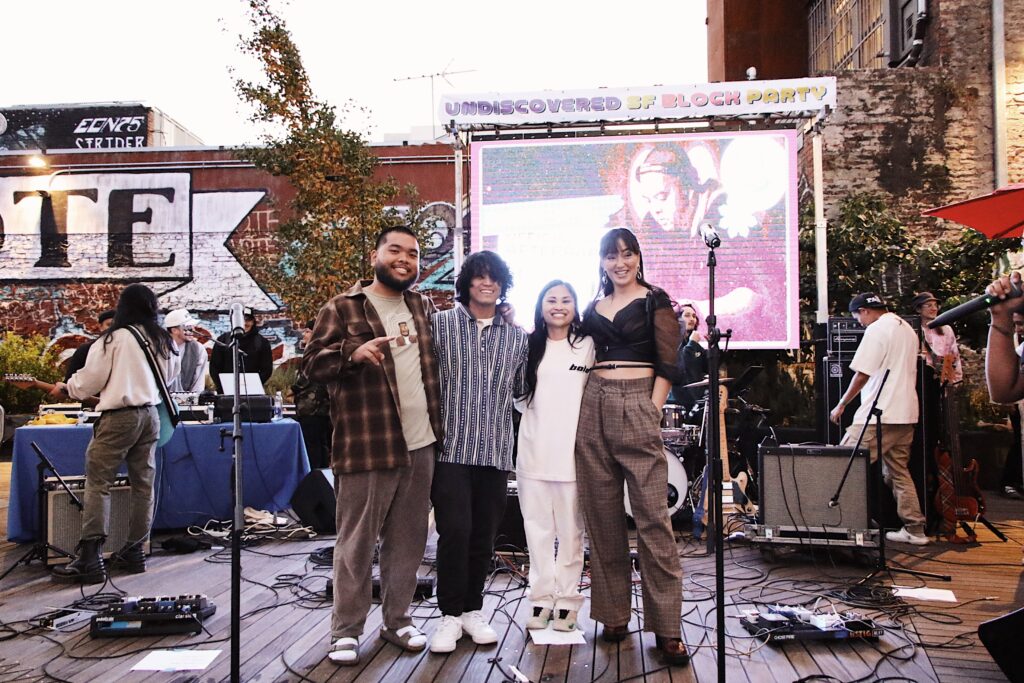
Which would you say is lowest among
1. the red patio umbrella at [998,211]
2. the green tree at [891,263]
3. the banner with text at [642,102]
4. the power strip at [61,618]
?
the power strip at [61,618]

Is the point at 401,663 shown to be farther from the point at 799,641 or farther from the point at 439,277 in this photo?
the point at 439,277

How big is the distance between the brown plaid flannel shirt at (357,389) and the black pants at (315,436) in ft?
16.2

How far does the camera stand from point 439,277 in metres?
15.5

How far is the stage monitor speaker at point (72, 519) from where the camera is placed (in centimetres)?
546

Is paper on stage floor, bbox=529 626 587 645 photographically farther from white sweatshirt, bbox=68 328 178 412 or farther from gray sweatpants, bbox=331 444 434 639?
white sweatshirt, bbox=68 328 178 412

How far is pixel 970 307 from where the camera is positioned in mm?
2779

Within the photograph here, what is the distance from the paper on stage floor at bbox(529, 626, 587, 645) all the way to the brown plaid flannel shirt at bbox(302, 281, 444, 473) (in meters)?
1.05

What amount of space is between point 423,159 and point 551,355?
12484 millimetres

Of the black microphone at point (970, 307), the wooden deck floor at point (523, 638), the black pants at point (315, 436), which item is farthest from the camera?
the black pants at point (315, 436)

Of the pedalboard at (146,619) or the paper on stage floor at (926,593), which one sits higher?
the pedalboard at (146,619)

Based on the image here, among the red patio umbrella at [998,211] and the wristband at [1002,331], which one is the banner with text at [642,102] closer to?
the red patio umbrella at [998,211]

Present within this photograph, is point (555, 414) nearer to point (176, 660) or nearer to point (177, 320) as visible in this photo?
point (176, 660)

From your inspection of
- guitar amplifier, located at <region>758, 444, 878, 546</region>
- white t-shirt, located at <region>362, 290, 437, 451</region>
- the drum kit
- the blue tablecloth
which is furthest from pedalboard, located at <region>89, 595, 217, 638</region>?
guitar amplifier, located at <region>758, 444, 878, 546</region>

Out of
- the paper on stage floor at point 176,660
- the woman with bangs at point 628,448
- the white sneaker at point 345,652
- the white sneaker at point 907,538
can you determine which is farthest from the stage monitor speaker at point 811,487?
the paper on stage floor at point 176,660
